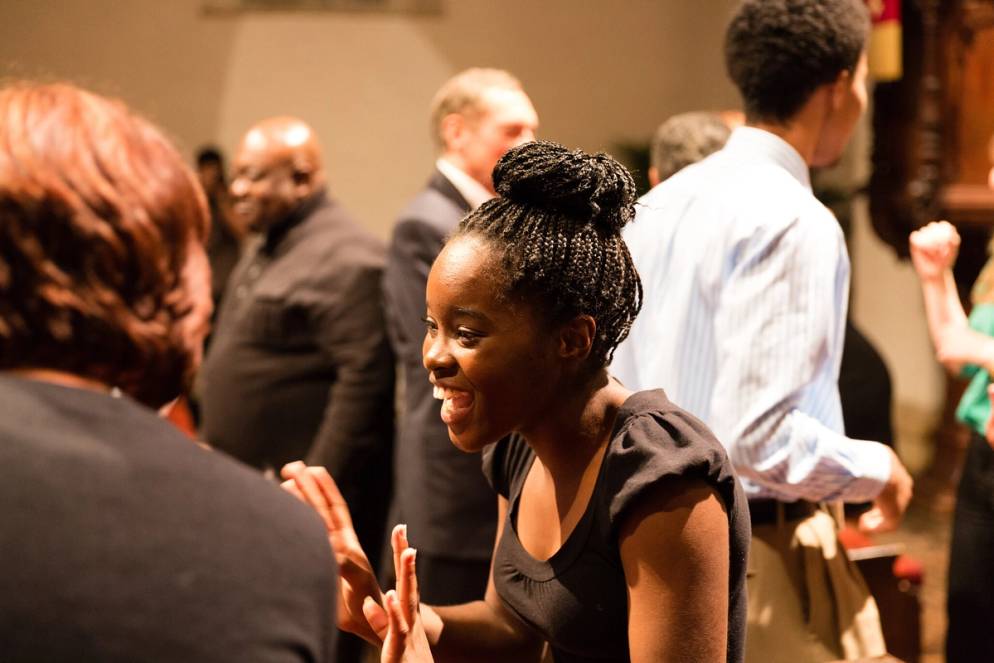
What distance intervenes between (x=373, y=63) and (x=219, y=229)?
1.88 m

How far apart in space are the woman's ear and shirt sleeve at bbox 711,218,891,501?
18.1 inches

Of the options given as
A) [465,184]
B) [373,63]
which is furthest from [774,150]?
[373,63]

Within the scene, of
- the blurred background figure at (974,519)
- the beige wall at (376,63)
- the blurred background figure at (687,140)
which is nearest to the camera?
the blurred background figure at (974,519)

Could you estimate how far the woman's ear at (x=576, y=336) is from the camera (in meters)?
1.54

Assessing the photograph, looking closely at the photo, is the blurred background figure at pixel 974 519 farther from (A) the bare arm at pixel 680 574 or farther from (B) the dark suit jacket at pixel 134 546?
(B) the dark suit jacket at pixel 134 546

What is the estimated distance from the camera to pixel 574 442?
1.58 metres

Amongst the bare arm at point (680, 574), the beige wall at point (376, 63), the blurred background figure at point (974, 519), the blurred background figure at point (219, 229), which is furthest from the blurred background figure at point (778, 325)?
the beige wall at point (376, 63)

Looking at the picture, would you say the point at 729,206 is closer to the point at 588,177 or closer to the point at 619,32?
the point at 588,177

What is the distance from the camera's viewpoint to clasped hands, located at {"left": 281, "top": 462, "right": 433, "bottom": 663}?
4.67 ft

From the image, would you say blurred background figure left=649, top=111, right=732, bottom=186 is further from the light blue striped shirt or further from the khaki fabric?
the khaki fabric

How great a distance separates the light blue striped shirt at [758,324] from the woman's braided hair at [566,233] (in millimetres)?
323

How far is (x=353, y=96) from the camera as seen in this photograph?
25.5 ft

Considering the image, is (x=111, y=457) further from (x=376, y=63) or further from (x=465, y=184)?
(x=376, y=63)

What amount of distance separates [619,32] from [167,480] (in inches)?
310
